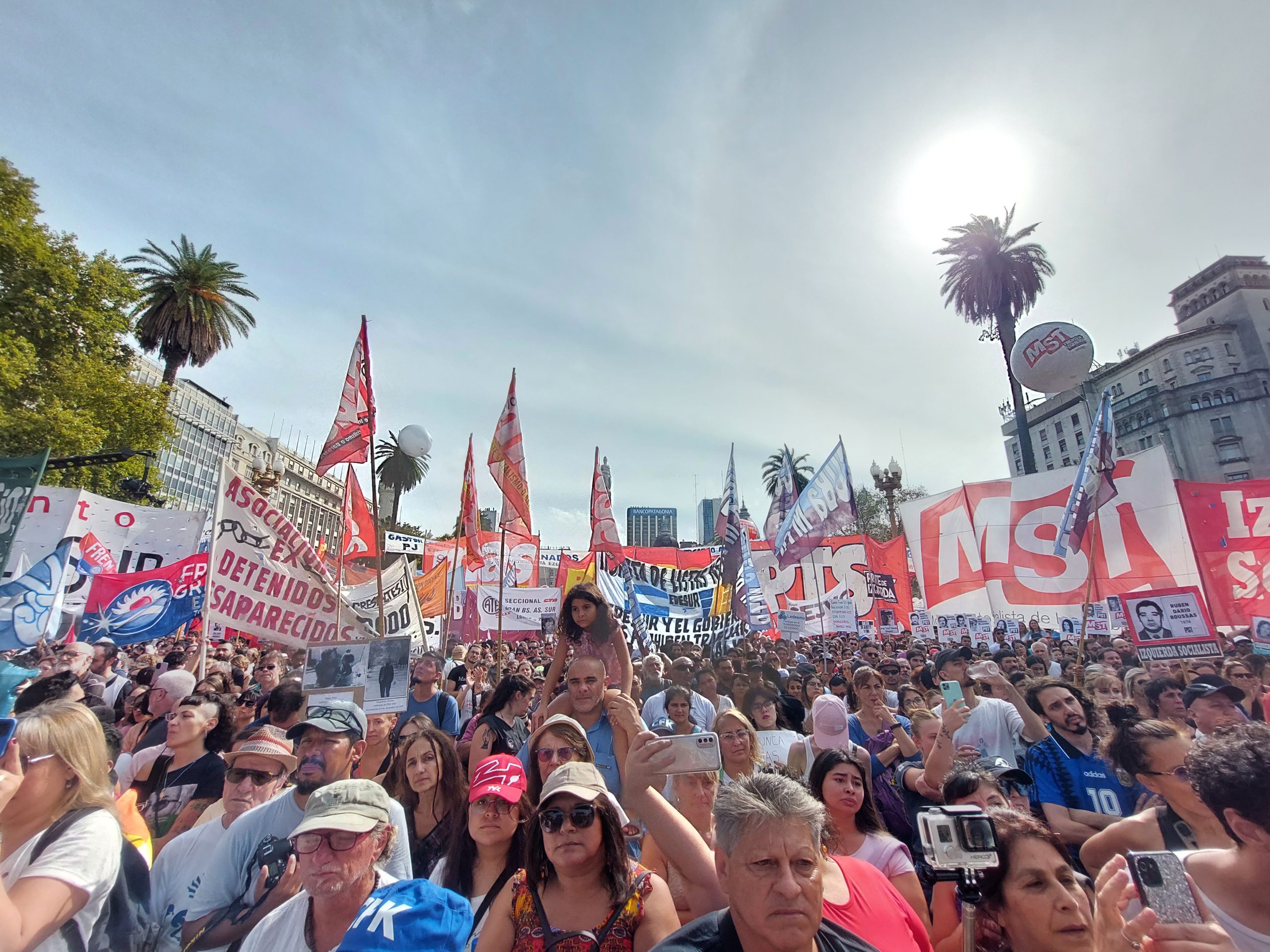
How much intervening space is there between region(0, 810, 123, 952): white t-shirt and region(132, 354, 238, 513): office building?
85.8m

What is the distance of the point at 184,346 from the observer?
2769 centimetres

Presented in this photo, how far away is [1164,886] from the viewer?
1.49m

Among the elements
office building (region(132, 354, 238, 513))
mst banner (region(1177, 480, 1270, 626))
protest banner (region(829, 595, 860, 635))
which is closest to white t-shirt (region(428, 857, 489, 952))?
mst banner (region(1177, 480, 1270, 626))

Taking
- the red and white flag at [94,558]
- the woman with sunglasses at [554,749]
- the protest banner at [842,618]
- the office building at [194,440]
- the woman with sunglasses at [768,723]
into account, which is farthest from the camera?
the office building at [194,440]

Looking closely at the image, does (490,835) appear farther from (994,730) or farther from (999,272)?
(999,272)

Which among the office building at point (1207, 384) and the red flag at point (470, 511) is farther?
the office building at point (1207, 384)

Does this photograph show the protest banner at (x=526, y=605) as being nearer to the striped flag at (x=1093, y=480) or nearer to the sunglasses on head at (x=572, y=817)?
the striped flag at (x=1093, y=480)

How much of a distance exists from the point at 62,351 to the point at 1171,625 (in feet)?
90.7

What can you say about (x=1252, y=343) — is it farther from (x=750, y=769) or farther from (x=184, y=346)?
(x=184, y=346)

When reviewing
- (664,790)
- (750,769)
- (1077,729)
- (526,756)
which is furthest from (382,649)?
(1077,729)

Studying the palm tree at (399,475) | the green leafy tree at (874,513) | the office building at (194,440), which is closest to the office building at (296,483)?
the office building at (194,440)

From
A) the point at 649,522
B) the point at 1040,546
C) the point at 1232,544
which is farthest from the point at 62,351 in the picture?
the point at 649,522

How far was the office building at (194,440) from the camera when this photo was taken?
74500mm

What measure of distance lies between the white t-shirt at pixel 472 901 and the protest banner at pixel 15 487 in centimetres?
779
